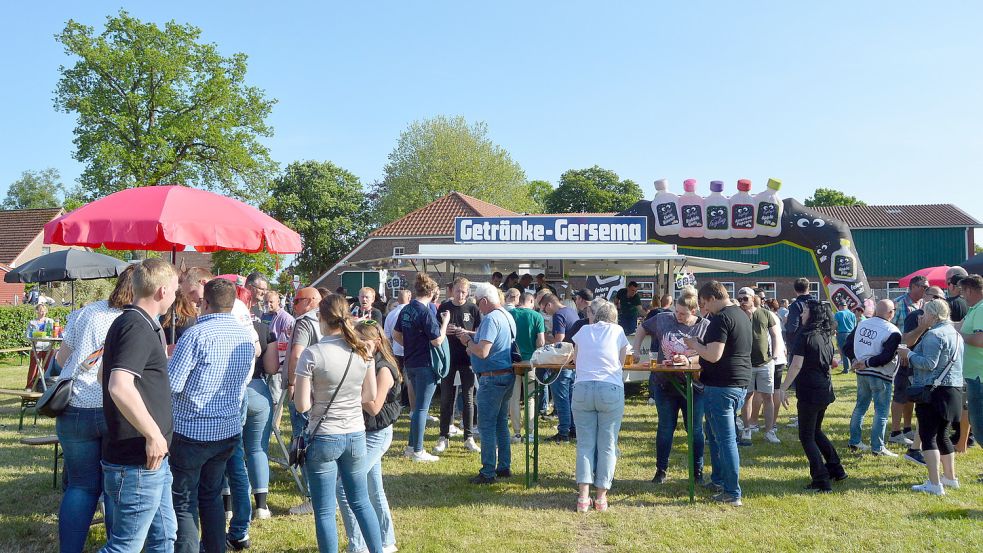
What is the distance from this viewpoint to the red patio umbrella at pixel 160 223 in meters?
5.18

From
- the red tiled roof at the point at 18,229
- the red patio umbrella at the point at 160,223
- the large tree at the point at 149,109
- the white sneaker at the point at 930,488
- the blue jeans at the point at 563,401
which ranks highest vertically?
the large tree at the point at 149,109

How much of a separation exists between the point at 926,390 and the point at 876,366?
1063 millimetres

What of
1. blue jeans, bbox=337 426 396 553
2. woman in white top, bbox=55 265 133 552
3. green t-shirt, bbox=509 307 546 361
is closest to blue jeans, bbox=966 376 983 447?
green t-shirt, bbox=509 307 546 361

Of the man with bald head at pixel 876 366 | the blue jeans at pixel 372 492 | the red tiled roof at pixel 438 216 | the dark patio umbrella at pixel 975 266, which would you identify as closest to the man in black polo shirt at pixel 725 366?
the man with bald head at pixel 876 366

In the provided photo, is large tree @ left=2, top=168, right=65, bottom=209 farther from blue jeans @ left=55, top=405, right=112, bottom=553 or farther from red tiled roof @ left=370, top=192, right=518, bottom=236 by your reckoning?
blue jeans @ left=55, top=405, right=112, bottom=553

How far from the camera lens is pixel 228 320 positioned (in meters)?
3.66

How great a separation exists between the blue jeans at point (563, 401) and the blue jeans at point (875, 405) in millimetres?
3054

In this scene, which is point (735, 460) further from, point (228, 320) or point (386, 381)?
point (228, 320)

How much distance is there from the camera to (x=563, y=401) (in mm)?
8070

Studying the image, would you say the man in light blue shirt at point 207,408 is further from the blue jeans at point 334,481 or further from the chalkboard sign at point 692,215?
the chalkboard sign at point 692,215

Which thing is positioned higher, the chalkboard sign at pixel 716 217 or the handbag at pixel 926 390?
the chalkboard sign at pixel 716 217

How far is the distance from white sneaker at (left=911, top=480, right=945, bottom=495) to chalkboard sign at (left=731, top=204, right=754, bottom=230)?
31.7ft

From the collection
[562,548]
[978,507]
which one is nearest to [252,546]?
[562,548]

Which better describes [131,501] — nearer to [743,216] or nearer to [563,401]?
[563,401]
